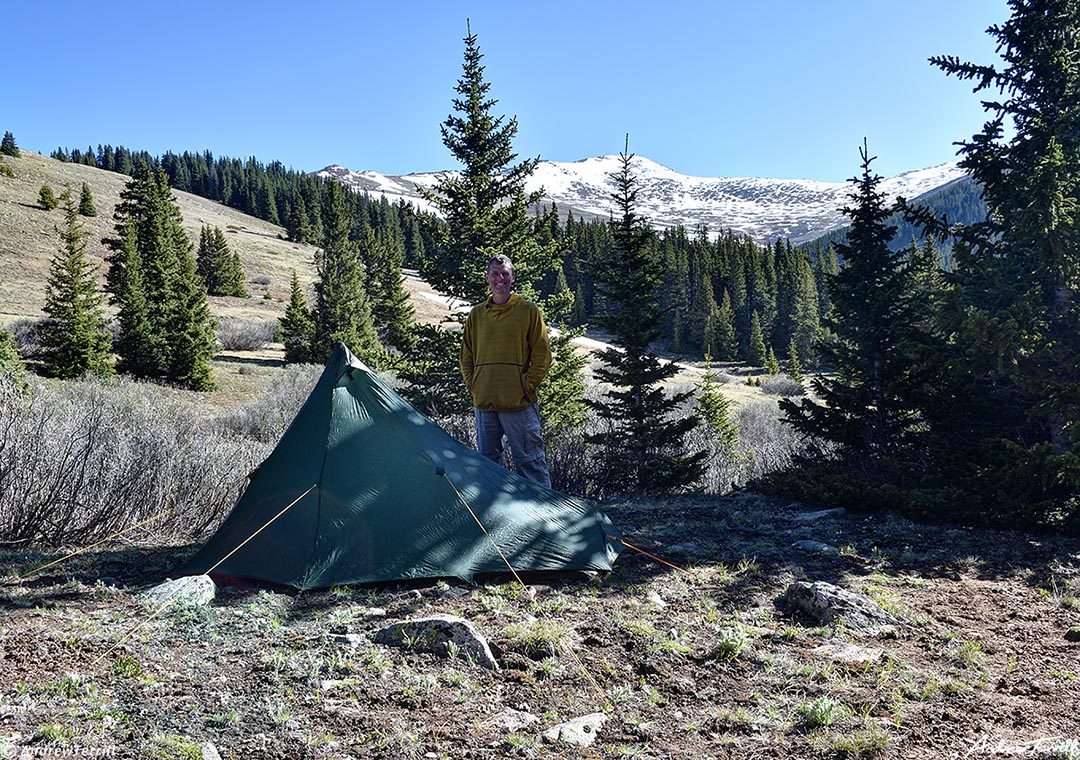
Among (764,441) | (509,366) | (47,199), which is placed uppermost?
(47,199)

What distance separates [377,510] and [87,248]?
53396 mm

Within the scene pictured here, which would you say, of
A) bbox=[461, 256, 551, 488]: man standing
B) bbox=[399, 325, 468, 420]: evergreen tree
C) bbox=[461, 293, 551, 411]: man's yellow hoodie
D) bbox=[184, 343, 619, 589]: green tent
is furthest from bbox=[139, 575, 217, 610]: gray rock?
bbox=[399, 325, 468, 420]: evergreen tree

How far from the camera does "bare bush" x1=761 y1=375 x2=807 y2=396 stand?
39594 millimetres

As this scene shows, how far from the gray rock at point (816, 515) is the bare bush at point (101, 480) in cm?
553

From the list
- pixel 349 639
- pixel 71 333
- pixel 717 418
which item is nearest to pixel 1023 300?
pixel 349 639

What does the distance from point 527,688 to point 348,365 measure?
2.68m

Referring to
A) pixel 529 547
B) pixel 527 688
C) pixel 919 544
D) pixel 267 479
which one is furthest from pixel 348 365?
pixel 919 544

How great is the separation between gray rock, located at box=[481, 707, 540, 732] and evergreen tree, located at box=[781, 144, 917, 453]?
6720 mm

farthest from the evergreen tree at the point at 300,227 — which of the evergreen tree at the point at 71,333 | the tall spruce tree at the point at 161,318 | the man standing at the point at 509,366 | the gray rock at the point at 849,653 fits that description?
the gray rock at the point at 849,653

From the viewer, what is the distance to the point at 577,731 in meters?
2.87

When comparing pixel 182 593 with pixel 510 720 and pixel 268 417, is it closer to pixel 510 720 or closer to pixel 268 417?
pixel 510 720

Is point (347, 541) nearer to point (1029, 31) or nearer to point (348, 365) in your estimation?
point (348, 365)

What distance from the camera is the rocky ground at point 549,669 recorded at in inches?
109

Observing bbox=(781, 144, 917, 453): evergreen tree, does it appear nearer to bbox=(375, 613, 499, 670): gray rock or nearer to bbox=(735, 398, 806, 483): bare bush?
bbox=(735, 398, 806, 483): bare bush
